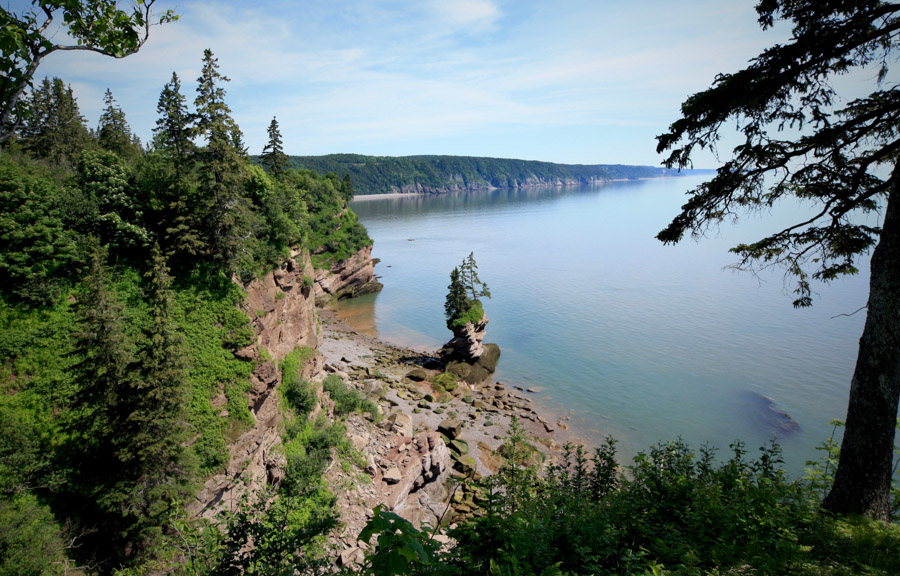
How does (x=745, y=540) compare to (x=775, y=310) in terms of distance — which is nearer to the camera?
(x=745, y=540)

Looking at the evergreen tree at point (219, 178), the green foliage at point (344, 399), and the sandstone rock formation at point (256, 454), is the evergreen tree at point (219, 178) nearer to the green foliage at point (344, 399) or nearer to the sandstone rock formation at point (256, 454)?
the sandstone rock formation at point (256, 454)

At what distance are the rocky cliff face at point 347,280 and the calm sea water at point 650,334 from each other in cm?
325

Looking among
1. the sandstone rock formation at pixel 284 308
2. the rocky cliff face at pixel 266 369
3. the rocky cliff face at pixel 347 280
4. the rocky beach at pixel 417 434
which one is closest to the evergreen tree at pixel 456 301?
the rocky beach at pixel 417 434

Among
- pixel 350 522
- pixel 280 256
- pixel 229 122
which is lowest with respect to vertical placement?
pixel 350 522

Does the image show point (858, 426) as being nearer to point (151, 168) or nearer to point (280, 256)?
point (280, 256)

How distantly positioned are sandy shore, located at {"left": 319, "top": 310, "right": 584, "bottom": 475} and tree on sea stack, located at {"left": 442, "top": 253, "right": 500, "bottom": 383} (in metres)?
2.26

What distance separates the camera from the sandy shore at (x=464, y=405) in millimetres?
31250

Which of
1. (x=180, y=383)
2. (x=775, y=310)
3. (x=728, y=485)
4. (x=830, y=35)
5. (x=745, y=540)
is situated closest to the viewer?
(x=745, y=540)

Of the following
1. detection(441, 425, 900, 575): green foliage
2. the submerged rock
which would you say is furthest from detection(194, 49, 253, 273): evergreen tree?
the submerged rock

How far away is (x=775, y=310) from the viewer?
53438mm

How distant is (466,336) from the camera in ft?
137

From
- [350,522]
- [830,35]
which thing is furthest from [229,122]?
[830,35]

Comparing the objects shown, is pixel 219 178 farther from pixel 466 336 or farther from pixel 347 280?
pixel 347 280

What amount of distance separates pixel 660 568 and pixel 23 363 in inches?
827
